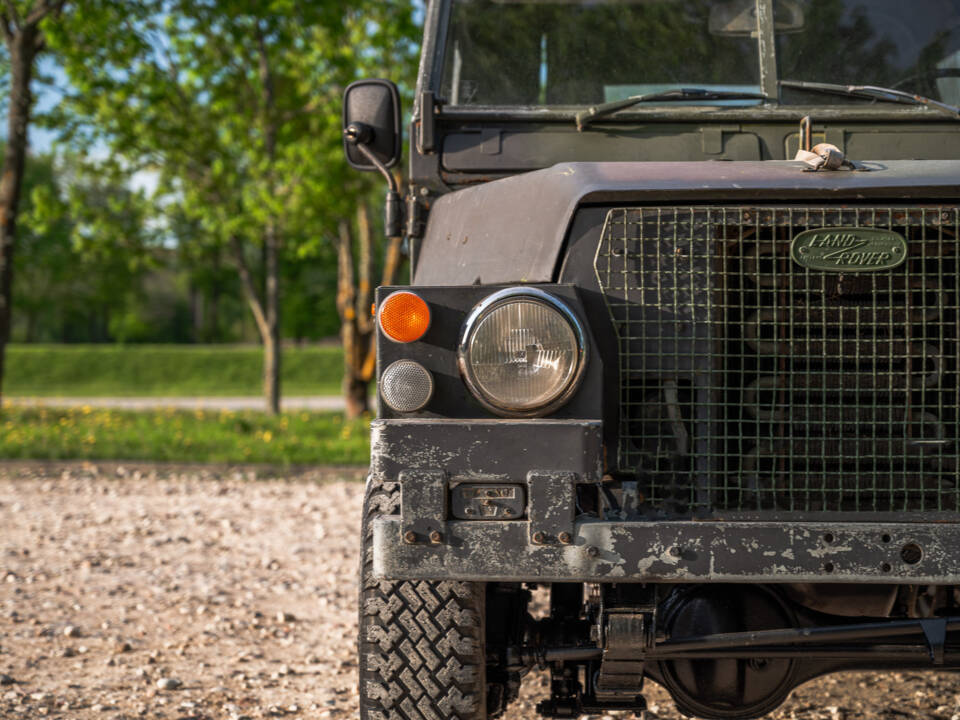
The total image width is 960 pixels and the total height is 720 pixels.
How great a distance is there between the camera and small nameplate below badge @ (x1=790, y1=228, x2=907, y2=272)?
2701mm

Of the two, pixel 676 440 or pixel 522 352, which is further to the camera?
pixel 676 440

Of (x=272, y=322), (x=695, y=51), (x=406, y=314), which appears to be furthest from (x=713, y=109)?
(x=272, y=322)

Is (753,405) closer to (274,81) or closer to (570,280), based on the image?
(570,280)

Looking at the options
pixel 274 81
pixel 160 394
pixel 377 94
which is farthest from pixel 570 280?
pixel 160 394

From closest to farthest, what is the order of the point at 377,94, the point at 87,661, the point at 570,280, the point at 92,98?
the point at 570,280 → the point at 377,94 → the point at 87,661 → the point at 92,98

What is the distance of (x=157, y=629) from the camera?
17.6ft

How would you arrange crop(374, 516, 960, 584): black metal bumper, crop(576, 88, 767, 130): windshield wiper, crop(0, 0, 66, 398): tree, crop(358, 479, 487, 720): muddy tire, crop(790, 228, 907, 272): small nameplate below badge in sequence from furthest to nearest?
crop(0, 0, 66, 398): tree < crop(576, 88, 767, 130): windshield wiper < crop(358, 479, 487, 720): muddy tire < crop(790, 228, 907, 272): small nameplate below badge < crop(374, 516, 960, 584): black metal bumper

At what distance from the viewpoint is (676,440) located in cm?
280

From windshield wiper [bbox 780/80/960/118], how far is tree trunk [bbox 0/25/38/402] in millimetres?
11612

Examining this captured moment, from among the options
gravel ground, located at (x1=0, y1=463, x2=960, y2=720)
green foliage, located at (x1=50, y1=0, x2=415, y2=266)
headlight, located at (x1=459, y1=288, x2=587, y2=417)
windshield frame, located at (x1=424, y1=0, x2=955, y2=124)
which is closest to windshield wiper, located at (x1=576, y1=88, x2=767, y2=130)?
windshield frame, located at (x1=424, y1=0, x2=955, y2=124)

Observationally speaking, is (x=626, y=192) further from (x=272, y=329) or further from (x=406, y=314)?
(x=272, y=329)

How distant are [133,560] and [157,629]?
1.75m

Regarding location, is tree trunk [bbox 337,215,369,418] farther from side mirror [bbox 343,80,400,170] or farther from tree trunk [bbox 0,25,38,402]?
side mirror [bbox 343,80,400,170]

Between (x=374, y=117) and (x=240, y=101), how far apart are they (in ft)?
39.6
